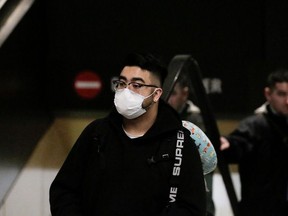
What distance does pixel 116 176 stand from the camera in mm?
2146

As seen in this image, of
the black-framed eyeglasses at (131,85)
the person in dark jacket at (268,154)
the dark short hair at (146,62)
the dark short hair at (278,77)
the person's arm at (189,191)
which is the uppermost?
the dark short hair at (146,62)

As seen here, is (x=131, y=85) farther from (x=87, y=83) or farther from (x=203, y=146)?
(x=87, y=83)

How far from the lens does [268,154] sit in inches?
154

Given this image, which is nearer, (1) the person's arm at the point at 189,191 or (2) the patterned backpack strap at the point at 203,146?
(1) the person's arm at the point at 189,191

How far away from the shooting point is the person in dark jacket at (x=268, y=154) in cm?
388

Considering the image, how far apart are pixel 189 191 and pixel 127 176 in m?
0.21

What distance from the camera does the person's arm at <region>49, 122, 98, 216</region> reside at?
2205mm

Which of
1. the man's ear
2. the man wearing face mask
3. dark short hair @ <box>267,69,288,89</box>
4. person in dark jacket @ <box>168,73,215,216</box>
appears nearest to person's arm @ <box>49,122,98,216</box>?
the man wearing face mask

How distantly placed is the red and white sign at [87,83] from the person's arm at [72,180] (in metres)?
4.84

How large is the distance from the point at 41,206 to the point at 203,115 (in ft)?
4.86

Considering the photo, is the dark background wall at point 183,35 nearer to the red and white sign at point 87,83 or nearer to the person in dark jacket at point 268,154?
the red and white sign at point 87,83

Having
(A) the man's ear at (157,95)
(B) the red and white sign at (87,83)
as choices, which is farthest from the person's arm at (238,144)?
(B) the red and white sign at (87,83)

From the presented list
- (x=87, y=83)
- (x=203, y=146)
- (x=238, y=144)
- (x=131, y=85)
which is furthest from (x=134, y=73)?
(x=87, y=83)

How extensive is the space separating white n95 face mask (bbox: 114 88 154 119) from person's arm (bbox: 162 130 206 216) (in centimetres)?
21
